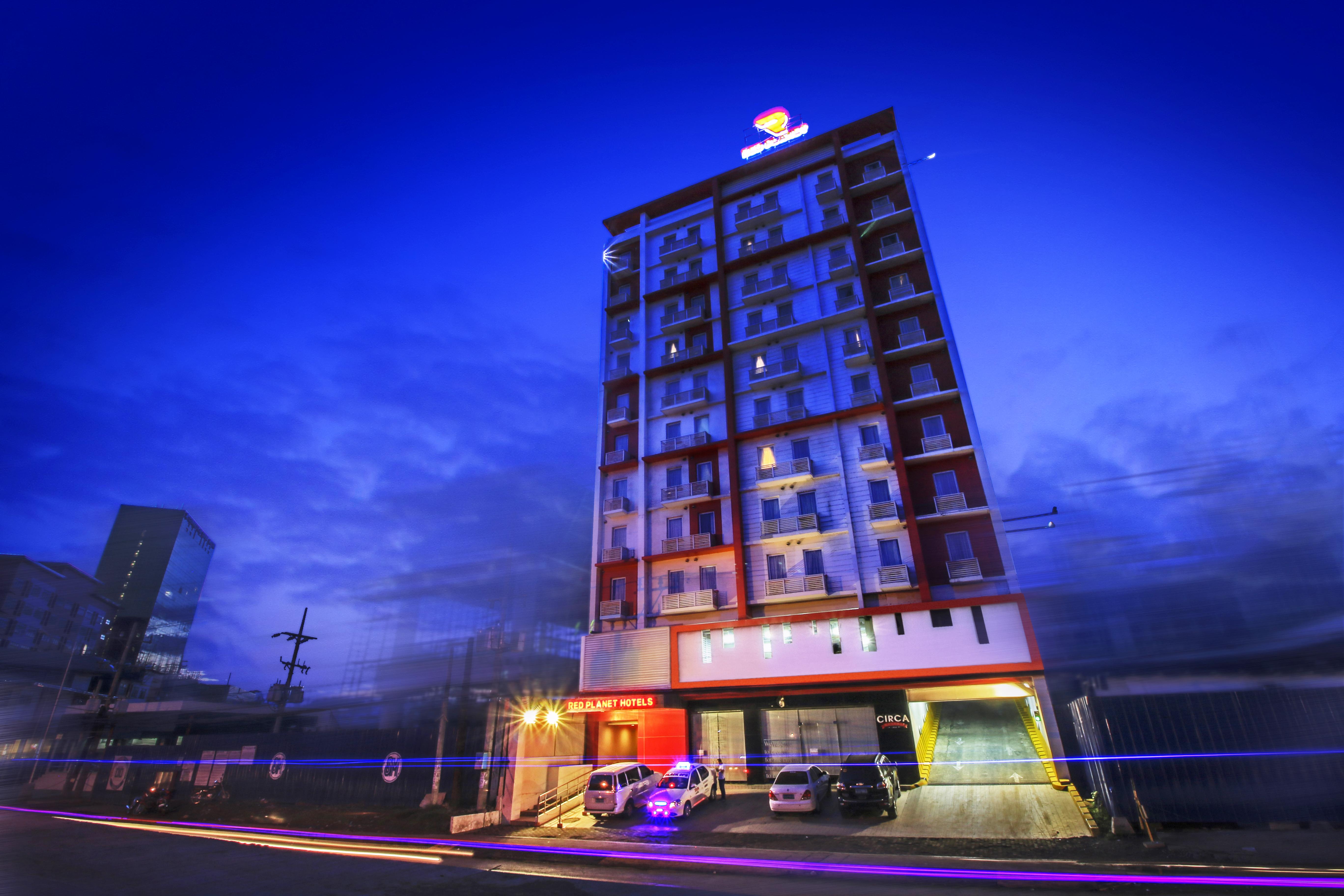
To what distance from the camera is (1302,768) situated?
12547mm

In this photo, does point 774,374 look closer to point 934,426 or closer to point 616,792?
point 934,426

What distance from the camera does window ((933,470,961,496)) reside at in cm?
3231

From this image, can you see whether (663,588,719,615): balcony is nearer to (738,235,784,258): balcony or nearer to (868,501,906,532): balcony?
(868,501,906,532): balcony

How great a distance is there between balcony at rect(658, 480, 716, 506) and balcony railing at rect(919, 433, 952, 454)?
1388cm

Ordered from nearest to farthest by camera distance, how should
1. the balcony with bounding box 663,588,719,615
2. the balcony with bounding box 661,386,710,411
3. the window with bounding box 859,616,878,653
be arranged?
the window with bounding box 859,616,878,653
the balcony with bounding box 663,588,719,615
the balcony with bounding box 661,386,710,411

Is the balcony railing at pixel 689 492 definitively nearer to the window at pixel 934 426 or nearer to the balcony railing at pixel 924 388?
the window at pixel 934 426

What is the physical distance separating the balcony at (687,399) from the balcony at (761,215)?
14137 mm

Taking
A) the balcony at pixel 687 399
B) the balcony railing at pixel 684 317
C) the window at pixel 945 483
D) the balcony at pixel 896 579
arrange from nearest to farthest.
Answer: the balcony at pixel 896 579 → the window at pixel 945 483 → the balcony at pixel 687 399 → the balcony railing at pixel 684 317

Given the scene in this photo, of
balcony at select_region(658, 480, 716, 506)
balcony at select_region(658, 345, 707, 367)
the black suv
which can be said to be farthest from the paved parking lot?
balcony at select_region(658, 345, 707, 367)

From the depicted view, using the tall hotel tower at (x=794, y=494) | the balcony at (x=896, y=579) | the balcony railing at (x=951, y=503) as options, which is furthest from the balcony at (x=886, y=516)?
the balcony at (x=896, y=579)

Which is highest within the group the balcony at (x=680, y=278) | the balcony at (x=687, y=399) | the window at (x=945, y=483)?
the balcony at (x=680, y=278)

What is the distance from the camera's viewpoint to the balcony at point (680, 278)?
145 ft

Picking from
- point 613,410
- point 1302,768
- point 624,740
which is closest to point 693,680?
point 624,740

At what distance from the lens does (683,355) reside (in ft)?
140
